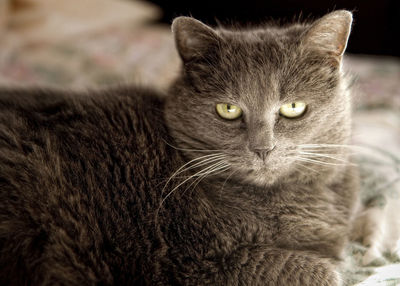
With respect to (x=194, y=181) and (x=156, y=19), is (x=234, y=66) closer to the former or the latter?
(x=194, y=181)

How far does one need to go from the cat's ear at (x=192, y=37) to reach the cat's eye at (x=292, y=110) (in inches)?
10.9

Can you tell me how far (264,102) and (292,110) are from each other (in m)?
0.09

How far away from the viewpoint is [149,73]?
2.27 metres

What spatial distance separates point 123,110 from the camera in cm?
127

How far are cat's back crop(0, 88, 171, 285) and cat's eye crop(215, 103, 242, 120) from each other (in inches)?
7.8

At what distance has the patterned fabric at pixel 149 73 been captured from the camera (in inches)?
62.4

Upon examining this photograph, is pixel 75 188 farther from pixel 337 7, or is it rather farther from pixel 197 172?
pixel 337 7

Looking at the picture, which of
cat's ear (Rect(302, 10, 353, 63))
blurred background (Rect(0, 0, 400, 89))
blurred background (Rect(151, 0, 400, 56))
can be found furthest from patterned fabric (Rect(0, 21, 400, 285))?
blurred background (Rect(151, 0, 400, 56))

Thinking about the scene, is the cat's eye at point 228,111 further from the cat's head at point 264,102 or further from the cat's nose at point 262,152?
the cat's nose at point 262,152

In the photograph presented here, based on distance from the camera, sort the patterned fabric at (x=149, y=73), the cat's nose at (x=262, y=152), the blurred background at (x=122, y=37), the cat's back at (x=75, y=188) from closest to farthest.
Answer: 1. the cat's back at (x=75, y=188)
2. the cat's nose at (x=262, y=152)
3. the patterned fabric at (x=149, y=73)
4. the blurred background at (x=122, y=37)

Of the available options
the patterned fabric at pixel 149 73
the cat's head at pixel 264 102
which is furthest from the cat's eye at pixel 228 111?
the patterned fabric at pixel 149 73

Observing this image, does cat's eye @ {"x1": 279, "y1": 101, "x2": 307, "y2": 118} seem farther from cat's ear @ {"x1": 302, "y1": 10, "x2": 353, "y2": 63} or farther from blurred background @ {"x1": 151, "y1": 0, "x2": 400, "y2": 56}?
blurred background @ {"x1": 151, "y1": 0, "x2": 400, "y2": 56}

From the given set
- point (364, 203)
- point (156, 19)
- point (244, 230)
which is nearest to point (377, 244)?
point (364, 203)

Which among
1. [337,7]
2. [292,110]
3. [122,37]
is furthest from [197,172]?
[337,7]
